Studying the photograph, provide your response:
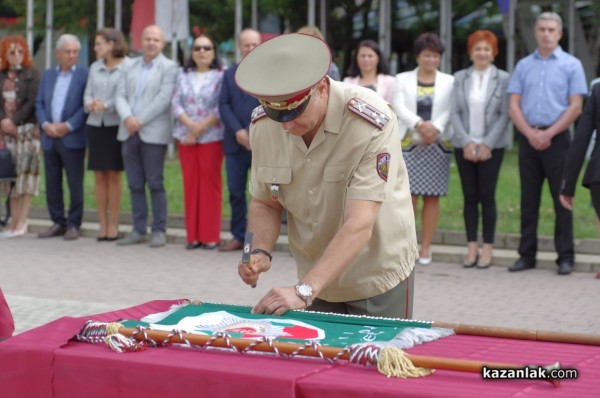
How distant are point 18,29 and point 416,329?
2276 centimetres

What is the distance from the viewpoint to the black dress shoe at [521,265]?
12.0 metres

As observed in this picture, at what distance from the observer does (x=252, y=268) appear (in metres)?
4.96

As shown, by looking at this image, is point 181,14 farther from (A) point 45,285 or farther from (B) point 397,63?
(A) point 45,285

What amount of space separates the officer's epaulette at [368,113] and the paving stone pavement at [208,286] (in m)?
4.59

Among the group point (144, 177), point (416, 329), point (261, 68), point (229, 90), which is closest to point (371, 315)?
point (416, 329)

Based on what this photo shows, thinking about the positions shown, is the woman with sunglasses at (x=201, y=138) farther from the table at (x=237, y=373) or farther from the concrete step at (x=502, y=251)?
the table at (x=237, y=373)

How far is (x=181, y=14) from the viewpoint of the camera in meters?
23.0

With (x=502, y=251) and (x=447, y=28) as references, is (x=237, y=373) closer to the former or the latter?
(x=502, y=251)

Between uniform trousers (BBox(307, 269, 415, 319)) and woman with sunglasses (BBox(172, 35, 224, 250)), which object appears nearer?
uniform trousers (BBox(307, 269, 415, 319))

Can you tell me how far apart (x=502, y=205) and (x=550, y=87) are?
394cm

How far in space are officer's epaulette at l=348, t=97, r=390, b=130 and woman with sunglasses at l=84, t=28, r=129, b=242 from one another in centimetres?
933

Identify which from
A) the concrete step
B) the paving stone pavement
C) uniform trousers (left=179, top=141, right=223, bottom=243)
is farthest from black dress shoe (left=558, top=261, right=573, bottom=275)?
uniform trousers (left=179, top=141, right=223, bottom=243)

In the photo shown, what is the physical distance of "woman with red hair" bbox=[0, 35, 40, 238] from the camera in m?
14.9

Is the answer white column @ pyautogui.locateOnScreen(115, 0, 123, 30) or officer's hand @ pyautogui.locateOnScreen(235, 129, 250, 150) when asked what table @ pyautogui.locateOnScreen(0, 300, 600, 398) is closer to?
officer's hand @ pyautogui.locateOnScreen(235, 129, 250, 150)
